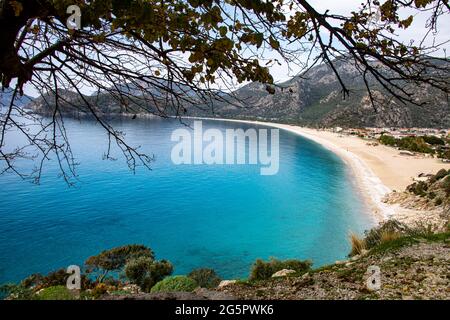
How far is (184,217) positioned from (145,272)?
14713mm

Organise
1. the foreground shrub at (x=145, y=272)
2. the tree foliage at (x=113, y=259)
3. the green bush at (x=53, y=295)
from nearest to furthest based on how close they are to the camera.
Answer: the green bush at (x=53, y=295) → the foreground shrub at (x=145, y=272) → the tree foliage at (x=113, y=259)

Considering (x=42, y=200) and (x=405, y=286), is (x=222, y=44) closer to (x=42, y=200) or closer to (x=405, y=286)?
(x=405, y=286)

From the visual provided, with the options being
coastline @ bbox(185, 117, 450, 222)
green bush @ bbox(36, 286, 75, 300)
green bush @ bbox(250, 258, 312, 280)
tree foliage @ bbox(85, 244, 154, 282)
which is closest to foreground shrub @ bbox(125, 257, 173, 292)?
tree foliage @ bbox(85, 244, 154, 282)

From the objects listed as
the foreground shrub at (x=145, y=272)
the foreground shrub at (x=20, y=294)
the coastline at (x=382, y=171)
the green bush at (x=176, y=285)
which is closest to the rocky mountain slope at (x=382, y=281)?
the green bush at (x=176, y=285)

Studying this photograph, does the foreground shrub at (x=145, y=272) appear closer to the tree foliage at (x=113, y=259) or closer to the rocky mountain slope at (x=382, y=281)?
the tree foliage at (x=113, y=259)

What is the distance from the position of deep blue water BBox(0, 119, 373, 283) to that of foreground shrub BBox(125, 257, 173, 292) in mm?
4017

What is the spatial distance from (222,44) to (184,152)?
66125mm

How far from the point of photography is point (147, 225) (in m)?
26.7

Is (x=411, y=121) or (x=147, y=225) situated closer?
(x=147, y=225)

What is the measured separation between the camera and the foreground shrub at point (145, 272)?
45.4ft

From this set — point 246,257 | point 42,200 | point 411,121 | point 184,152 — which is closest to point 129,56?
point 246,257

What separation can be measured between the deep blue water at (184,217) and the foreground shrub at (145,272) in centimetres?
402

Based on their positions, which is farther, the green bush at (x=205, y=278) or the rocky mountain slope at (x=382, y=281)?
the green bush at (x=205, y=278)

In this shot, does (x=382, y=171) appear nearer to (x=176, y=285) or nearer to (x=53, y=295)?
(x=176, y=285)
